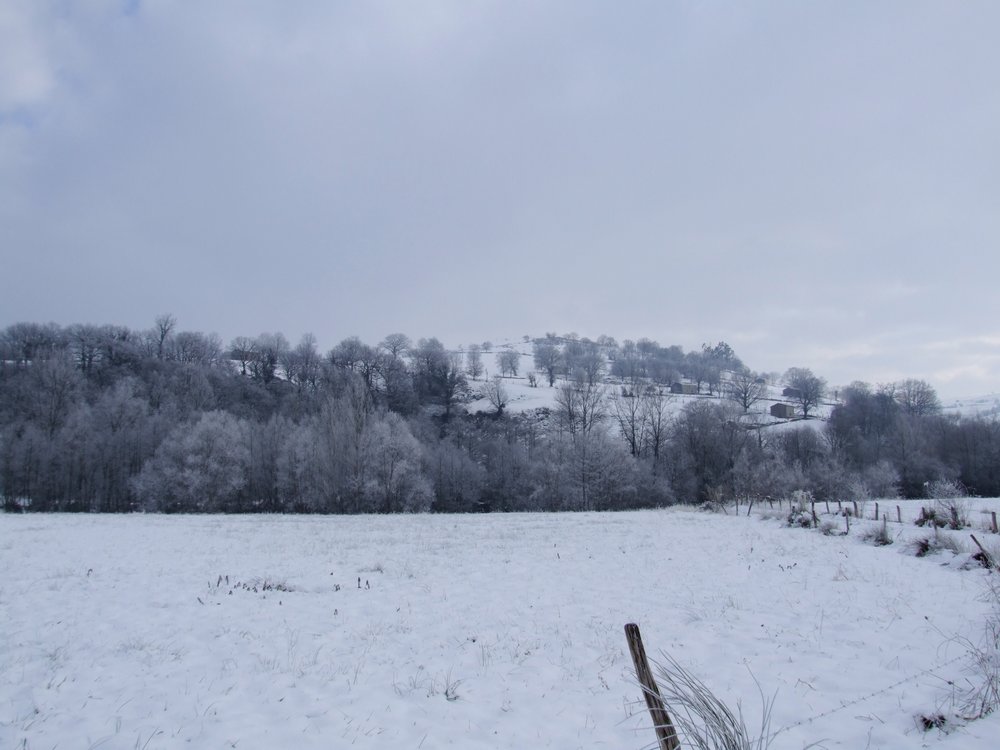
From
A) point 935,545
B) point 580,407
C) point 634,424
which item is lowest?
point 935,545

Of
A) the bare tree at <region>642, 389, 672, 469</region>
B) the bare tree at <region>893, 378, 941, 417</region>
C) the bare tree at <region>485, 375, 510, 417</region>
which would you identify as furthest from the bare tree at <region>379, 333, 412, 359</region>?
the bare tree at <region>893, 378, 941, 417</region>

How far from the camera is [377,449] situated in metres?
42.8

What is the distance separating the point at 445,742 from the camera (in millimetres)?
5375

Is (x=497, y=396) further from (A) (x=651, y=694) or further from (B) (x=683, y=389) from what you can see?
(A) (x=651, y=694)

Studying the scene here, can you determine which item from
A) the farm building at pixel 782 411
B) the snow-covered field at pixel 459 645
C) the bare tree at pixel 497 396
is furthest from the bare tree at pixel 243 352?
the farm building at pixel 782 411

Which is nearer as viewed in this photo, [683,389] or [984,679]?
[984,679]

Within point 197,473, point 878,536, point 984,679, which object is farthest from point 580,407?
point 984,679

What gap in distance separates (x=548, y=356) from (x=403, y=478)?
328 feet

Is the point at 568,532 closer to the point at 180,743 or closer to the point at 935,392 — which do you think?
the point at 180,743

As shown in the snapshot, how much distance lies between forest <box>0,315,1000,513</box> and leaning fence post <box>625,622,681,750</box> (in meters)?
34.6

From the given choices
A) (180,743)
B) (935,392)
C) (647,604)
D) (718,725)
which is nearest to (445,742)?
(180,743)

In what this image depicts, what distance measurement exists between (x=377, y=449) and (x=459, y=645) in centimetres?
3587

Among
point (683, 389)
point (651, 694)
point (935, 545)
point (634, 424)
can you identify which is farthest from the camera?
point (683, 389)

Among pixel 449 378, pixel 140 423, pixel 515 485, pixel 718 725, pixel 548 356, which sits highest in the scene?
pixel 548 356
